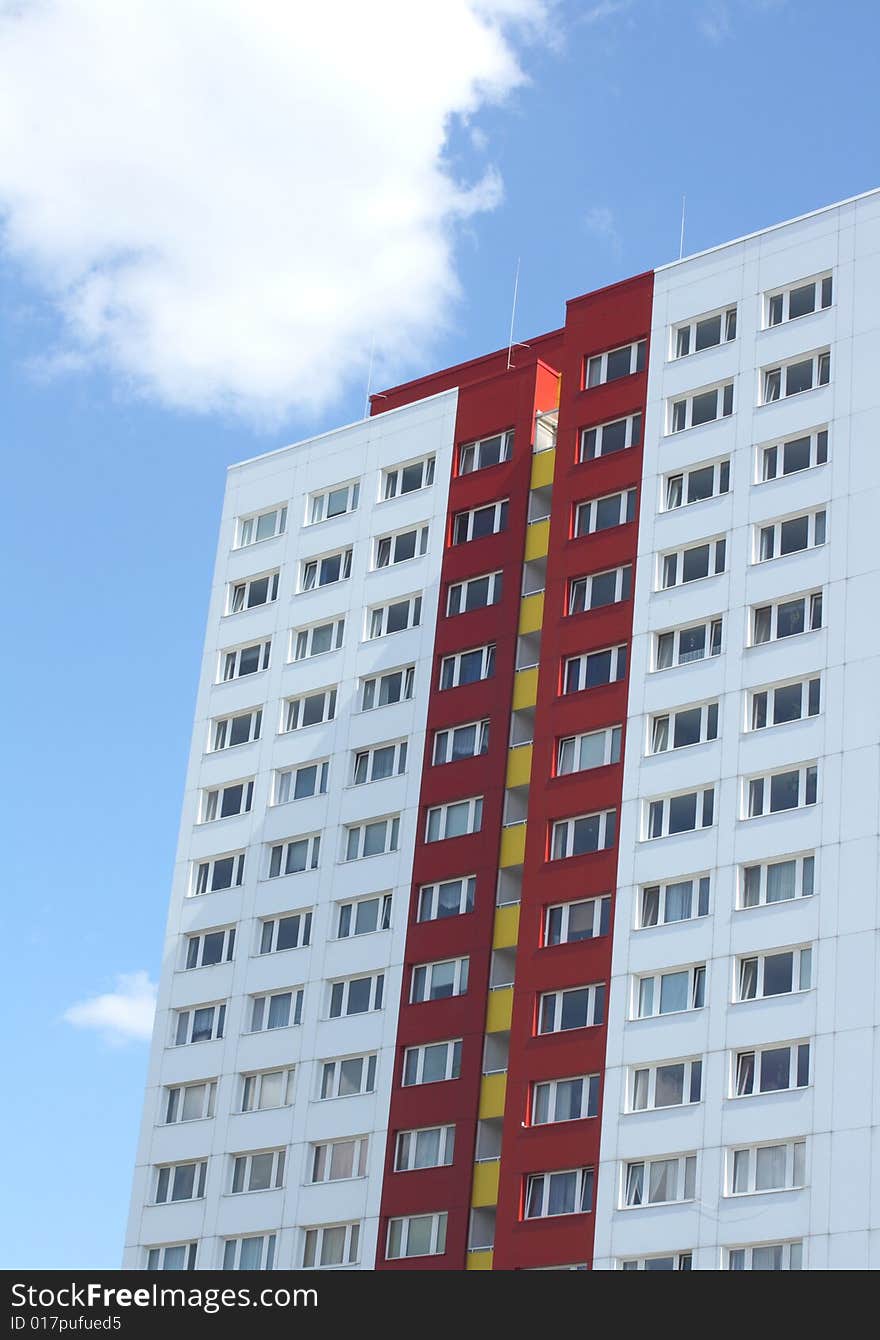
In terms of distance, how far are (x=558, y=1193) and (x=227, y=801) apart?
28.2 metres

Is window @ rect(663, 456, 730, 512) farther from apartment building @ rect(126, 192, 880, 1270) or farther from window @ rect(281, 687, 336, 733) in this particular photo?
window @ rect(281, 687, 336, 733)

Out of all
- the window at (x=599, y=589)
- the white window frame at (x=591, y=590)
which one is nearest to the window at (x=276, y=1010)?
the white window frame at (x=591, y=590)

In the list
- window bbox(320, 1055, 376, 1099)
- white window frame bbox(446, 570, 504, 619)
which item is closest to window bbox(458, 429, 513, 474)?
white window frame bbox(446, 570, 504, 619)

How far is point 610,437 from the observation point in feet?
305

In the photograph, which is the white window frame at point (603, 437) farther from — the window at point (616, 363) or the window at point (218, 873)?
the window at point (218, 873)

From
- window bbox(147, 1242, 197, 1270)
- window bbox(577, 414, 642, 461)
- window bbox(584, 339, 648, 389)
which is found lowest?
window bbox(147, 1242, 197, 1270)

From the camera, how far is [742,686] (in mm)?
83875

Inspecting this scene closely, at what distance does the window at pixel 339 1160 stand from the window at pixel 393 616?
22729 millimetres

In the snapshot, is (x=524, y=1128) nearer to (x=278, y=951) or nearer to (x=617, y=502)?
(x=278, y=951)

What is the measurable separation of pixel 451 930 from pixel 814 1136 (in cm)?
1972

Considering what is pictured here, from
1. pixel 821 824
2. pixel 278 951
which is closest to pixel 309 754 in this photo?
pixel 278 951

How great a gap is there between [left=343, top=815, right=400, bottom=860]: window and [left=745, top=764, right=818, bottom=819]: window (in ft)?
57.6

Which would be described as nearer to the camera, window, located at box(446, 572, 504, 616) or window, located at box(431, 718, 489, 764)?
window, located at box(431, 718, 489, 764)

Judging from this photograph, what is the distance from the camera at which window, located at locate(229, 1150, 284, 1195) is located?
90.4 m
